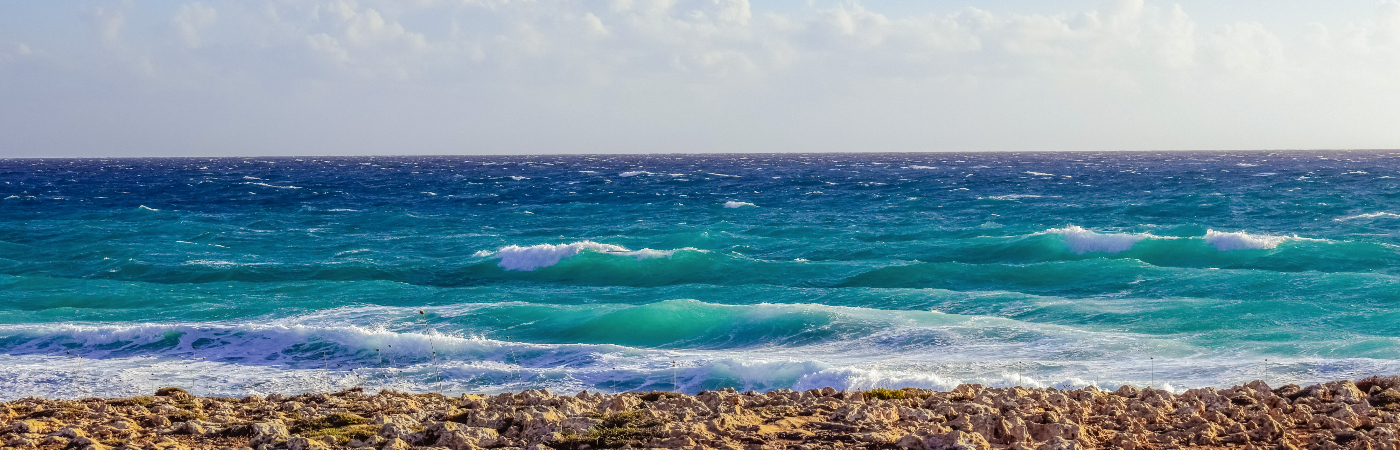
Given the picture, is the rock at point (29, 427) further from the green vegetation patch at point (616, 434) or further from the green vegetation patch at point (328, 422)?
the green vegetation patch at point (616, 434)

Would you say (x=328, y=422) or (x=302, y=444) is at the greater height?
(x=302, y=444)

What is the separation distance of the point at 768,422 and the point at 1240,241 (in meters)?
25.4

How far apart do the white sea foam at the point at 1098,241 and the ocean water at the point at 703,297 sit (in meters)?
0.09

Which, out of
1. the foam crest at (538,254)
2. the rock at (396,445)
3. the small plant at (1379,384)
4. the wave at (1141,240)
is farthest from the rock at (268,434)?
the wave at (1141,240)

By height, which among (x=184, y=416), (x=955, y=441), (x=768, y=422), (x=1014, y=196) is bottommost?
(x=1014, y=196)

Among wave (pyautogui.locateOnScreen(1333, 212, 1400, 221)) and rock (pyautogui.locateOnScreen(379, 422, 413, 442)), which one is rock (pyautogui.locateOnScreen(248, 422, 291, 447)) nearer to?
rock (pyautogui.locateOnScreen(379, 422, 413, 442))

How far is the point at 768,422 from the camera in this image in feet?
23.1

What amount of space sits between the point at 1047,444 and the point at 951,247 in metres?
23.5

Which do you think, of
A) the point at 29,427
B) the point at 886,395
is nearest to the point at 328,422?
A: the point at 29,427

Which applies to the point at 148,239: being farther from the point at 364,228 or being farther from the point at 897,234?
the point at 897,234

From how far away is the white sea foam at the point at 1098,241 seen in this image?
93.0 feet

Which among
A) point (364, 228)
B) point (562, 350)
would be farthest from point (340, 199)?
point (562, 350)

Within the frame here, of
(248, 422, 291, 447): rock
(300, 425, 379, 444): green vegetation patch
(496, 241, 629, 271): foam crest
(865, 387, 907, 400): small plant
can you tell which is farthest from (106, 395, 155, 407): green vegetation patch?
(496, 241, 629, 271): foam crest

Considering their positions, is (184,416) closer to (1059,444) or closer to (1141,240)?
(1059,444)
